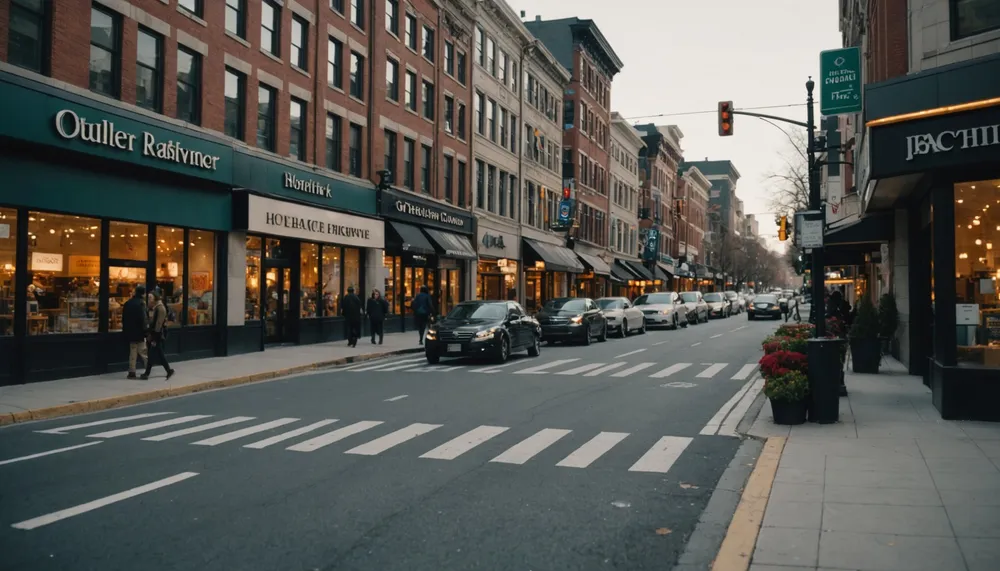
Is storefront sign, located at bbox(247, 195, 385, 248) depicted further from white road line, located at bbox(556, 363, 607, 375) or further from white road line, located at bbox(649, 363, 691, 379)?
white road line, located at bbox(649, 363, 691, 379)

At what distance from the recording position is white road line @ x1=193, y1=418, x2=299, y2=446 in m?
9.29

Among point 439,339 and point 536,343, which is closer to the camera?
point 439,339

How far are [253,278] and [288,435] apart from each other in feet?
46.5

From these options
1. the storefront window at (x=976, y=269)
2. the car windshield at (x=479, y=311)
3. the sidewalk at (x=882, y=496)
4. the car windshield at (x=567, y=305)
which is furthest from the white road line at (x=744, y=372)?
the car windshield at (x=567, y=305)

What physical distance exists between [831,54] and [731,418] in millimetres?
7550

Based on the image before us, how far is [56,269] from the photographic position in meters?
16.0

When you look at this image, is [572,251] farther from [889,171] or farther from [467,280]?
[889,171]

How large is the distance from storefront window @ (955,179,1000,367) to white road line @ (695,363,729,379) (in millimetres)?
6418

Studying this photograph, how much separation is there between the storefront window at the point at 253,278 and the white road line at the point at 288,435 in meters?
12.8

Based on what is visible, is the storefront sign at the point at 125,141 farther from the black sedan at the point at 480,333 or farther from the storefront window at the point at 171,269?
the black sedan at the point at 480,333

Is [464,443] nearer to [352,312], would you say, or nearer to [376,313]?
[352,312]

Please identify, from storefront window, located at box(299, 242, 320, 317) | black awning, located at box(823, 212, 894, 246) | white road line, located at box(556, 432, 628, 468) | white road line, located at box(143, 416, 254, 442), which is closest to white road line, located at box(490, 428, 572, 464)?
white road line, located at box(556, 432, 628, 468)

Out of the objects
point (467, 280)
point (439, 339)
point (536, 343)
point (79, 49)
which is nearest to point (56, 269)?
point (79, 49)

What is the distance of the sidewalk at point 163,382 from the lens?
39.4 ft
